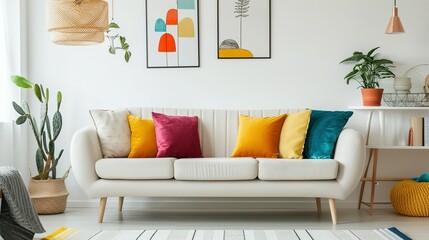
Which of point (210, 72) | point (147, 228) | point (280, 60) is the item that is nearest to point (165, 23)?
point (210, 72)

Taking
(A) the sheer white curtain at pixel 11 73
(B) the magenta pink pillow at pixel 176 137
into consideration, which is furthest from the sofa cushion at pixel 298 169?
(A) the sheer white curtain at pixel 11 73

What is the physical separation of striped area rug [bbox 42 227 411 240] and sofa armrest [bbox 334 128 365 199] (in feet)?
1.29

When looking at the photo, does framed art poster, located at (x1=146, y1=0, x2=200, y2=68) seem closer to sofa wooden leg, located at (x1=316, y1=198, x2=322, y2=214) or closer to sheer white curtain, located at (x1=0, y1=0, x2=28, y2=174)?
sheer white curtain, located at (x1=0, y1=0, x2=28, y2=174)

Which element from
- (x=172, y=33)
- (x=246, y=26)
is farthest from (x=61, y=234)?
(x=246, y=26)

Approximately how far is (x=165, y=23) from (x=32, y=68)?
130 cm

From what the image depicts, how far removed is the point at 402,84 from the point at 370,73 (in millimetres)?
285

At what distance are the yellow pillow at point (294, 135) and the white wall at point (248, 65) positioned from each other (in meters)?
0.56

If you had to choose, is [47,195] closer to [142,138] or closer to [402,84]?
[142,138]

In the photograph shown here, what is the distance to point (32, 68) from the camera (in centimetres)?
624

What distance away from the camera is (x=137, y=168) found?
16.7ft

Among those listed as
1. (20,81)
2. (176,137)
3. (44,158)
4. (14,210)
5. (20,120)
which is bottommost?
(14,210)

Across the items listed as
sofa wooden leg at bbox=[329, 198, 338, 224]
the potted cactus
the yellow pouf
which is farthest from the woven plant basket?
the yellow pouf

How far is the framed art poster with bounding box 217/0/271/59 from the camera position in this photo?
6.07 m

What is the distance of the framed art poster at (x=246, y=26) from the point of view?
19.9 ft
